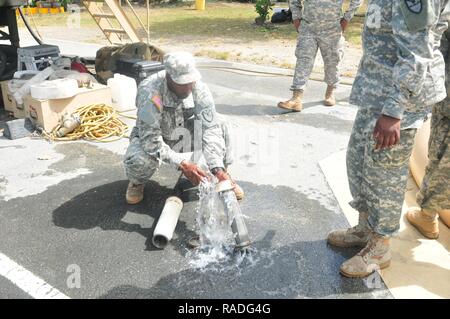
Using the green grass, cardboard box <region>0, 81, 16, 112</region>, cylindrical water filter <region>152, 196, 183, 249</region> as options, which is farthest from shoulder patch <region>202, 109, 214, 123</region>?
the green grass

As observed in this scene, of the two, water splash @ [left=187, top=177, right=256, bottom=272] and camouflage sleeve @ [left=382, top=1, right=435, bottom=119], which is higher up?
camouflage sleeve @ [left=382, top=1, right=435, bottom=119]

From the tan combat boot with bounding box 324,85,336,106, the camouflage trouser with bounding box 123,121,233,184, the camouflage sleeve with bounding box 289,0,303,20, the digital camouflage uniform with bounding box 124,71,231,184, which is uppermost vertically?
the camouflage sleeve with bounding box 289,0,303,20

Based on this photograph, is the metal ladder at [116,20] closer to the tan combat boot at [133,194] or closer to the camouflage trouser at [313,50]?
the camouflage trouser at [313,50]

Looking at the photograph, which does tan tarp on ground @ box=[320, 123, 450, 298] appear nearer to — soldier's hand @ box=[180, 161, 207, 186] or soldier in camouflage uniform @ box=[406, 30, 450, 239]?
soldier in camouflage uniform @ box=[406, 30, 450, 239]

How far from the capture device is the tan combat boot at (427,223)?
9.38 feet

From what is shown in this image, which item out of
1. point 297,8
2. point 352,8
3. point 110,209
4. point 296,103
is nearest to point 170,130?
point 110,209

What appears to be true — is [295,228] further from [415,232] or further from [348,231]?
[415,232]

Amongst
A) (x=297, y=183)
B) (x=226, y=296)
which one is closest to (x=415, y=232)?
(x=297, y=183)

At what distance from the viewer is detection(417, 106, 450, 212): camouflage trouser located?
2.61 meters

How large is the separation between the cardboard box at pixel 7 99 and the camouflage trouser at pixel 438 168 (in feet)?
15.6

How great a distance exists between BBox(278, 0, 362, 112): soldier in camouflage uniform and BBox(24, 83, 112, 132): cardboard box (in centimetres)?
246

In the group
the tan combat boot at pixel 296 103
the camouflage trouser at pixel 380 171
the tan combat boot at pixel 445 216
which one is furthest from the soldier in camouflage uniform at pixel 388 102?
the tan combat boot at pixel 296 103

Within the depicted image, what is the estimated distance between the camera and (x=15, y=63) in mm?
6664

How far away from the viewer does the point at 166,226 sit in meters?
2.76
